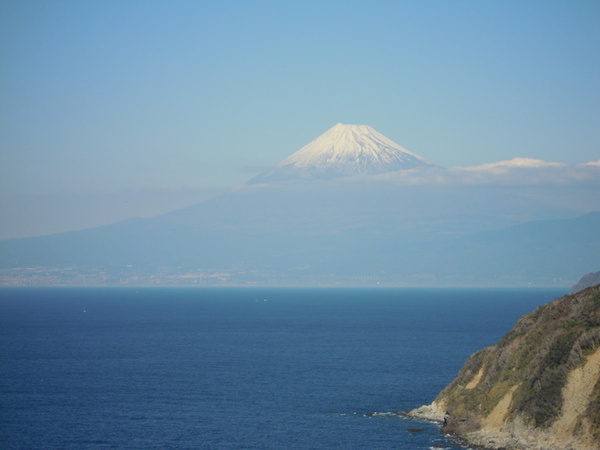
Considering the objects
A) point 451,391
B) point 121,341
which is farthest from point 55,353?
point 451,391

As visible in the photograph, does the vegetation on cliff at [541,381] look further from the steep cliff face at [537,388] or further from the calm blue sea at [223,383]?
the calm blue sea at [223,383]

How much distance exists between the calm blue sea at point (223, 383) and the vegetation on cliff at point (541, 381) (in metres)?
4.06

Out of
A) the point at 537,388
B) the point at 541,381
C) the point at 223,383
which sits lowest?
the point at 223,383

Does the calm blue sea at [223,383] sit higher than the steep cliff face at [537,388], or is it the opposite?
the steep cliff face at [537,388]

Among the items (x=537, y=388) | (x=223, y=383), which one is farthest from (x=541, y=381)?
(x=223, y=383)

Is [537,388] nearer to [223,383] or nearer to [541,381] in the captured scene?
[541,381]

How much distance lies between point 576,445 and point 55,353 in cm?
7611

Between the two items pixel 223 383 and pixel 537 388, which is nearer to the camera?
pixel 537 388

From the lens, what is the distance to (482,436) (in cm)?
5172

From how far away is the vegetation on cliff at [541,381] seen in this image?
4644cm

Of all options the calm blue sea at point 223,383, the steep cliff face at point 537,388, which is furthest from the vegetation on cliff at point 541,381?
the calm blue sea at point 223,383

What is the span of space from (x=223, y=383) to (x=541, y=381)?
3666 cm

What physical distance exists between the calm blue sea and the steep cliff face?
12.0 feet

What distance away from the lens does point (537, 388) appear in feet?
162
